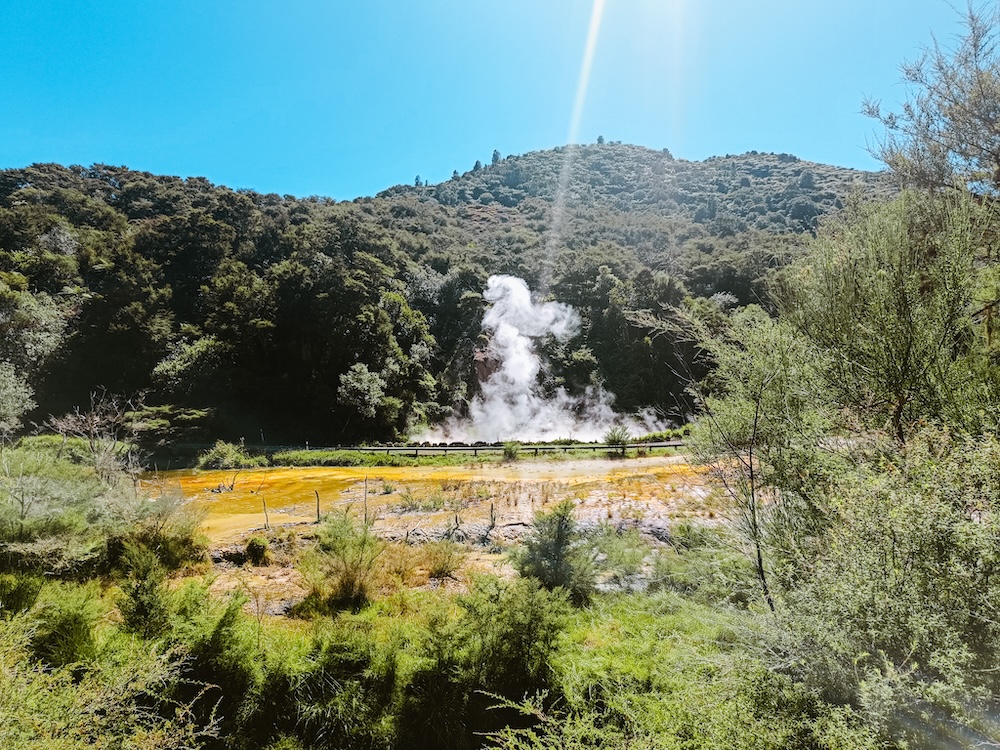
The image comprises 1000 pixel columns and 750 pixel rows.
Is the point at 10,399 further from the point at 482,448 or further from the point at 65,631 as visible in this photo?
the point at 65,631

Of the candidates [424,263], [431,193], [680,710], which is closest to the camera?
[680,710]

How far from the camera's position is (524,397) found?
114ft

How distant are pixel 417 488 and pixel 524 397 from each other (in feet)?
63.8

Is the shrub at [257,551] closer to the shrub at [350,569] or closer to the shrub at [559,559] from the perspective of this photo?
the shrub at [350,569]

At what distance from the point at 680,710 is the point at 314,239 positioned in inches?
1602

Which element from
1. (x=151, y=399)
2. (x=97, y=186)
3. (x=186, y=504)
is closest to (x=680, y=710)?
(x=186, y=504)

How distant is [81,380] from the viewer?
95.6ft

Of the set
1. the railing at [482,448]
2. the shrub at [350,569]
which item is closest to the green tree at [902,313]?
the shrub at [350,569]

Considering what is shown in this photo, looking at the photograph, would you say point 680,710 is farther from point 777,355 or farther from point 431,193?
point 431,193

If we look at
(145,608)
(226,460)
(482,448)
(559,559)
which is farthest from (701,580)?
(226,460)

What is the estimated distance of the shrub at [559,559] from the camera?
245 inches

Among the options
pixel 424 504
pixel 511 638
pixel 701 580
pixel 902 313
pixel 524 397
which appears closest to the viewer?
pixel 902 313

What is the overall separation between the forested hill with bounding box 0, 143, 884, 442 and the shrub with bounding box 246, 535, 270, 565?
18870 mm

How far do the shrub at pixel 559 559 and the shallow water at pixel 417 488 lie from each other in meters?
4.07
